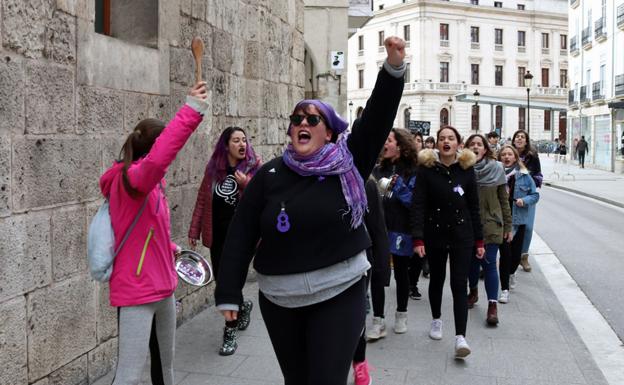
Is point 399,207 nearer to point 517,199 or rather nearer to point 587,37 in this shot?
point 517,199

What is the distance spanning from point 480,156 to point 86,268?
400 centimetres

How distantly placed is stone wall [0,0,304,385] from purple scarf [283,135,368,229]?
1.63 m

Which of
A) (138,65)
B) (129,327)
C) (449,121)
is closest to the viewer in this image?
(129,327)

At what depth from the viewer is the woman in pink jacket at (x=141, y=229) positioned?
316 cm

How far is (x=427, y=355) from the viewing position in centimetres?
530

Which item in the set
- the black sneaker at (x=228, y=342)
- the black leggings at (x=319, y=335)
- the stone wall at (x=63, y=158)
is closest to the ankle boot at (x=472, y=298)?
the black sneaker at (x=228, y=342)

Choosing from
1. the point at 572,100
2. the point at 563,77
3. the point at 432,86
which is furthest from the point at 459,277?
the point at 563,77

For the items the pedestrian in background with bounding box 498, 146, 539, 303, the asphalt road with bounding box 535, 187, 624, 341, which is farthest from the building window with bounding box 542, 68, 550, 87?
the pedestrian in background with bounding box 498, 146, 539, 303

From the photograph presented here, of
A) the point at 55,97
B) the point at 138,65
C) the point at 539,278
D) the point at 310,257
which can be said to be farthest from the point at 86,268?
the point at 539,278

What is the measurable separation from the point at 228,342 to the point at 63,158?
2.02 meters

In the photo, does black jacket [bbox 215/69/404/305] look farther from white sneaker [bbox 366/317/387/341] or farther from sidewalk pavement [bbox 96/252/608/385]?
white sneaker [bbox 366/317/387/341]

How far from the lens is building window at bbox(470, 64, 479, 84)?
7431 cm

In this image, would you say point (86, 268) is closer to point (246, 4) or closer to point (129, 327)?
point (129, 327)

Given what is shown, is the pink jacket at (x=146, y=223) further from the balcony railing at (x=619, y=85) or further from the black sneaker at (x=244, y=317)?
the balcony railing at (x=619, y=85)
